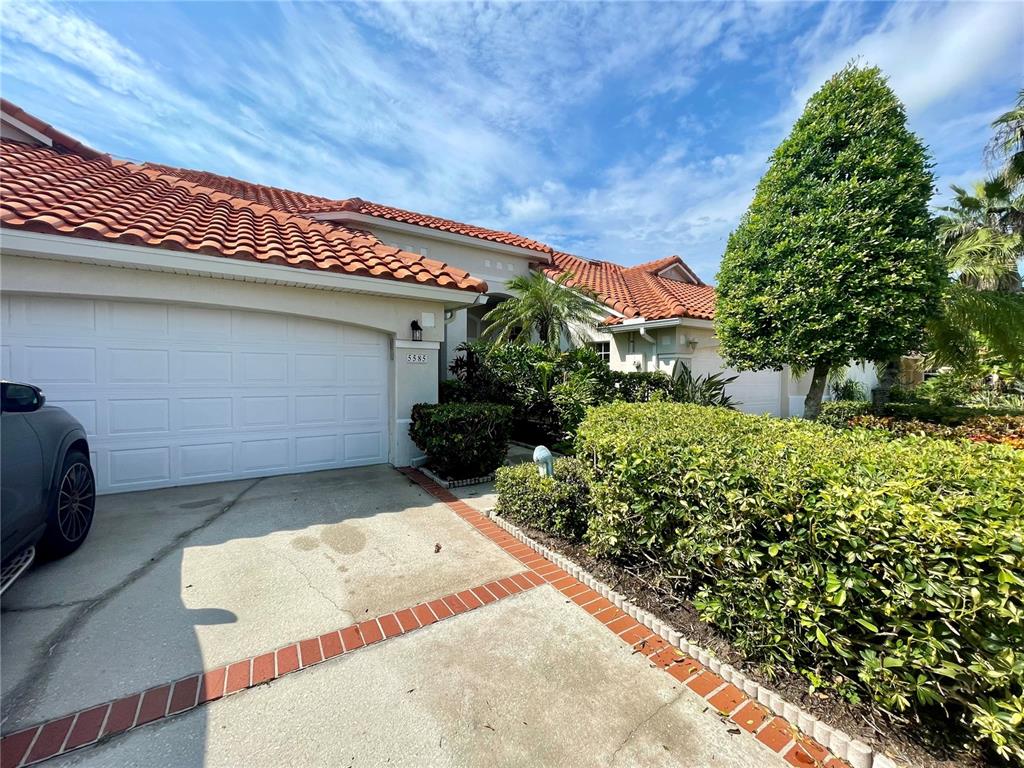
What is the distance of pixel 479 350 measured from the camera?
922 cm

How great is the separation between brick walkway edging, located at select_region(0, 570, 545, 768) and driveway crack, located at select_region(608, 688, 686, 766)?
4.83 feet

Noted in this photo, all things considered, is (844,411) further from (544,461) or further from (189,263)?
(189,263)

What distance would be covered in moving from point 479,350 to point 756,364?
17.8 feet

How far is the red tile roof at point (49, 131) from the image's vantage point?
8062 mm

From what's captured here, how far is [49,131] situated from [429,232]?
26.5 feet

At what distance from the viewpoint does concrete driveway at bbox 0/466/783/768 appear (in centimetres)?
218

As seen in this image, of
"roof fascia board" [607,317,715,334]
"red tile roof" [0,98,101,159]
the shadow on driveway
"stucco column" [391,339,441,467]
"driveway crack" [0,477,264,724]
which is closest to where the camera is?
"driveway crack" [0,477,264,724]

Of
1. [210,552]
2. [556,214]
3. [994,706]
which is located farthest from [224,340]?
[556,214]

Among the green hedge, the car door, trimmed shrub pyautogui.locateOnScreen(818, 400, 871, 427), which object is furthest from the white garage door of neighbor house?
trimmed shrub pyautogui.locateOnScreen(818, 400, 871, 427)

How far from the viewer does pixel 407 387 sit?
7.37 meters

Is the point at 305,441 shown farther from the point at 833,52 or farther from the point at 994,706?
the point at 833,52

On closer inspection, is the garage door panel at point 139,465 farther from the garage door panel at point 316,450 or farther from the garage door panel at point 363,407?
the garage door panel at point 363,407

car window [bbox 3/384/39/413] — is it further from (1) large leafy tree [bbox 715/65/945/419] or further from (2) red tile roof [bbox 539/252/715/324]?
(2) red tile roof [bbox 539/252/715/324]

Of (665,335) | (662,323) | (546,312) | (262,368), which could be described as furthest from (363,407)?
(665,335)
